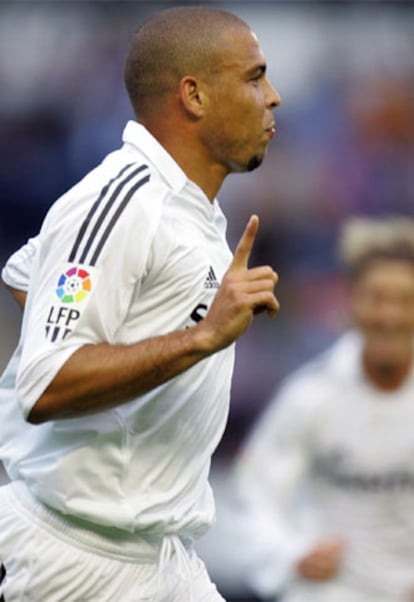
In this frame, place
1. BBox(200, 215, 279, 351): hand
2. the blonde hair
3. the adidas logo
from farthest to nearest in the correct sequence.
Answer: the blonde hair
the adidas logo
BBox(200, 215, 279, 351): hand

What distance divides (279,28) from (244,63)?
4.04 m

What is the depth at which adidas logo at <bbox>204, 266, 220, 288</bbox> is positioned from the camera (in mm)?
3874

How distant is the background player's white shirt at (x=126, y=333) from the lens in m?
3.63

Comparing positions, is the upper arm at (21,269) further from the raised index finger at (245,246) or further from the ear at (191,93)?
the raised index finger at (245,246)

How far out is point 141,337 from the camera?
379 centimetres

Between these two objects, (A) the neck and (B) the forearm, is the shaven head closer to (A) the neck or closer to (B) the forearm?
(B) the forearm

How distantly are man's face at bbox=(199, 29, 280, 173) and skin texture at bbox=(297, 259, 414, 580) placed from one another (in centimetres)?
204

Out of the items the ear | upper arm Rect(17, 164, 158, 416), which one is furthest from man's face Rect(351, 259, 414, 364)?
upper arm Rect(17, 164, 158, 416)

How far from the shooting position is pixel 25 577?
3.89 m

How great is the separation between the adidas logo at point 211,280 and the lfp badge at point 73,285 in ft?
1.17

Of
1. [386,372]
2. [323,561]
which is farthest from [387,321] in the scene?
[323,561]

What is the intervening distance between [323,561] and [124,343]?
7.99 ft

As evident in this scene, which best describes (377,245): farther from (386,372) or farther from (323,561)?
(323,561)

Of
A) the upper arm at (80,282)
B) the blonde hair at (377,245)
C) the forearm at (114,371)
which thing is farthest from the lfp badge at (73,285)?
the blonde hair at (377,245)
